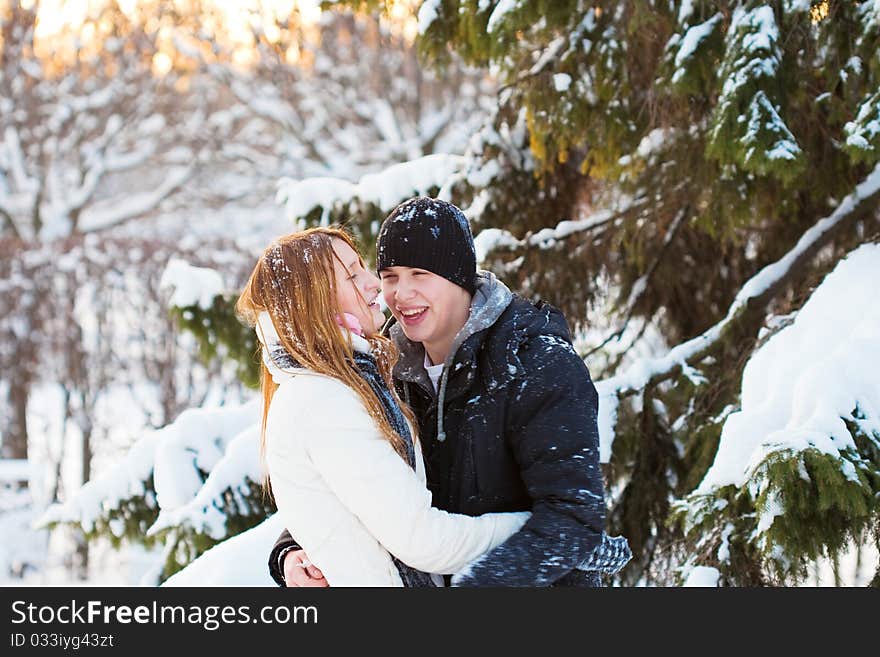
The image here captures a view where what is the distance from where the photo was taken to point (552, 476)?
2260mm

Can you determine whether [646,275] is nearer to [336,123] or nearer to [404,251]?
[404,251]

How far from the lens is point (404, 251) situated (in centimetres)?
255

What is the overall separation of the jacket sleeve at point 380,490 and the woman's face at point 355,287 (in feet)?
0.79

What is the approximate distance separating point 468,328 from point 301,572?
71cm

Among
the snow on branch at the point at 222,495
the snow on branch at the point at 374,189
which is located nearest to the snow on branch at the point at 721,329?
the snow on branch at the point at 374,189

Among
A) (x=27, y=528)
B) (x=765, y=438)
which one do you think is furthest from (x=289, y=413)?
(x=27, y=528)

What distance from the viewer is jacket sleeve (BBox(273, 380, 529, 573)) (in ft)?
7.00

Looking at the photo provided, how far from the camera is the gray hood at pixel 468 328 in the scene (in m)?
2.44

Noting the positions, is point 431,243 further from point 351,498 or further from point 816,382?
point 816,382

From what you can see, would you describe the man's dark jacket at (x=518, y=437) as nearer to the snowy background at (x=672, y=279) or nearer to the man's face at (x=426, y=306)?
the man's face at (x=426, y=306)

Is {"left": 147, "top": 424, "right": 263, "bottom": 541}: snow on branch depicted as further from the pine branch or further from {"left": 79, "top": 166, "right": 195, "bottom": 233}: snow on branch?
{"left": 79, "top": 166, "right": 195, "bottom": 233}: snow on branch

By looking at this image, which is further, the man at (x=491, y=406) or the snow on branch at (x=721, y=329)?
the snow on branch at (x=721, y=329)

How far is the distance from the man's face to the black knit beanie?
2 centimetres

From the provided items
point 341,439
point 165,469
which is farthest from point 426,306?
point 165,469
